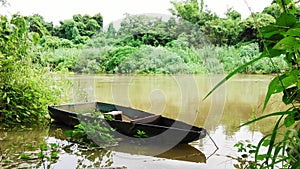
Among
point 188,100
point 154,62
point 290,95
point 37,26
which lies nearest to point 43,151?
point 37,26

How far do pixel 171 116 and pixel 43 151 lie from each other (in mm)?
1671

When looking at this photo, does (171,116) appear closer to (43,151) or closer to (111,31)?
(111,31)

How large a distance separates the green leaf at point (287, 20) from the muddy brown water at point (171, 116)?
4.08 ft

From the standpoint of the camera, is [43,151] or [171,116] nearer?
[43,151]

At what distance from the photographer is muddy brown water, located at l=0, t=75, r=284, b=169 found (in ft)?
7.73

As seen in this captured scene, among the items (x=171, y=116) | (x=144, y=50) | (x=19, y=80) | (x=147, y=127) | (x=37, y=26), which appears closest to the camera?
(x=147, y=127)

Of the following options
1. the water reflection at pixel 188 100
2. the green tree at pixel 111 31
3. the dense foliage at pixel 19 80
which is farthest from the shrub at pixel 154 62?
the dense foliage at pixel 19 80

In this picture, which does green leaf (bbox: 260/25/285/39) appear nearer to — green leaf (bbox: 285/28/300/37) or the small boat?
green leaf (bbox: 285/28/300/37)

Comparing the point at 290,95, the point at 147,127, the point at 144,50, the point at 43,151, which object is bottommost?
the point at 43,151

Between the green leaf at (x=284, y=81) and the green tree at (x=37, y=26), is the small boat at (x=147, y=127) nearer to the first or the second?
the green tree at (x=37, y=26)

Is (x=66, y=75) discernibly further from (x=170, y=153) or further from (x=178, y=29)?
(x=170, y=153)

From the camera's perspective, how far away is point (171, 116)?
383cm

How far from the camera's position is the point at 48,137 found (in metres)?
3.15

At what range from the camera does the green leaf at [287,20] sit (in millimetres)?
259
